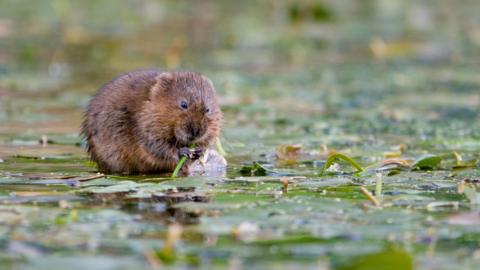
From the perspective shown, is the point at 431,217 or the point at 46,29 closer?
the point at 431,217

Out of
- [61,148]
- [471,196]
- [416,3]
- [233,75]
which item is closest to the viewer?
[471,196]

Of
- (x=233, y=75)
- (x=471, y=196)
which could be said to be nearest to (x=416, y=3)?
(x=233, y=75)

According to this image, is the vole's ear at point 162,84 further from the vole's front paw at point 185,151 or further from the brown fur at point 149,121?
→ the vole's front paw at point 185,151

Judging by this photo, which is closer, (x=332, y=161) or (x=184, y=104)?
(x=332, y=161)

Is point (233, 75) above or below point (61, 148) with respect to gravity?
above

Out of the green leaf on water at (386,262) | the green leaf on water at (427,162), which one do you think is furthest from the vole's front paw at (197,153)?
the green leaf on water at (386,262)

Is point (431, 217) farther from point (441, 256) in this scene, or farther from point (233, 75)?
point (233, 75)

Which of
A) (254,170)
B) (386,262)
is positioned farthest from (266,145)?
(386,262)

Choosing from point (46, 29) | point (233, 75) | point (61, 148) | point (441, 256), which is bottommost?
point (441, 256)

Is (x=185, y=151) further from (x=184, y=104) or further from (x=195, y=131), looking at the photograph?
(x=184, y=104)
